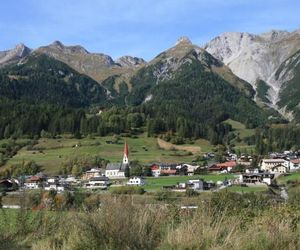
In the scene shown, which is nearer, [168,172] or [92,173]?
[92,173]

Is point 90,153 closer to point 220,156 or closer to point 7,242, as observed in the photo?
point 220,156

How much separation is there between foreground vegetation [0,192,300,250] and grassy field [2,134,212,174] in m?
88.1

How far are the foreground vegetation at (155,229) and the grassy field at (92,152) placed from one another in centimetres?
8805

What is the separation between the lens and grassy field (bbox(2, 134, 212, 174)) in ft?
330

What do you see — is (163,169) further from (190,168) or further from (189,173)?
(190,168)

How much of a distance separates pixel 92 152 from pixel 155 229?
334 feet

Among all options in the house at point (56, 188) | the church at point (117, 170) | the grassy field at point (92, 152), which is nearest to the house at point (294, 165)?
the grassy field at point (92, 152)

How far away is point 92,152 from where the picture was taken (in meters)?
108

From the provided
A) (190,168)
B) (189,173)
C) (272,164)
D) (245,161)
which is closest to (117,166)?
(189,173)

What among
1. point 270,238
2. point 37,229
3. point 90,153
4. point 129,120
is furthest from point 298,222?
point 129,120

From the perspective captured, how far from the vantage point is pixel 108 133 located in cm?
13212

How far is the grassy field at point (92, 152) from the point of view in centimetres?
10072

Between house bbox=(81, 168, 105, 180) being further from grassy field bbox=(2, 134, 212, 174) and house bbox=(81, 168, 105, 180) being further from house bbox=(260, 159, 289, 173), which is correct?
house bbox=(260, 159, 289, 173)

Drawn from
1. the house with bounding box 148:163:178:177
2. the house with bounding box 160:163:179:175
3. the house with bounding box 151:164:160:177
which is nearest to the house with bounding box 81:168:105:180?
the house with bounding box 151:164:160:177
